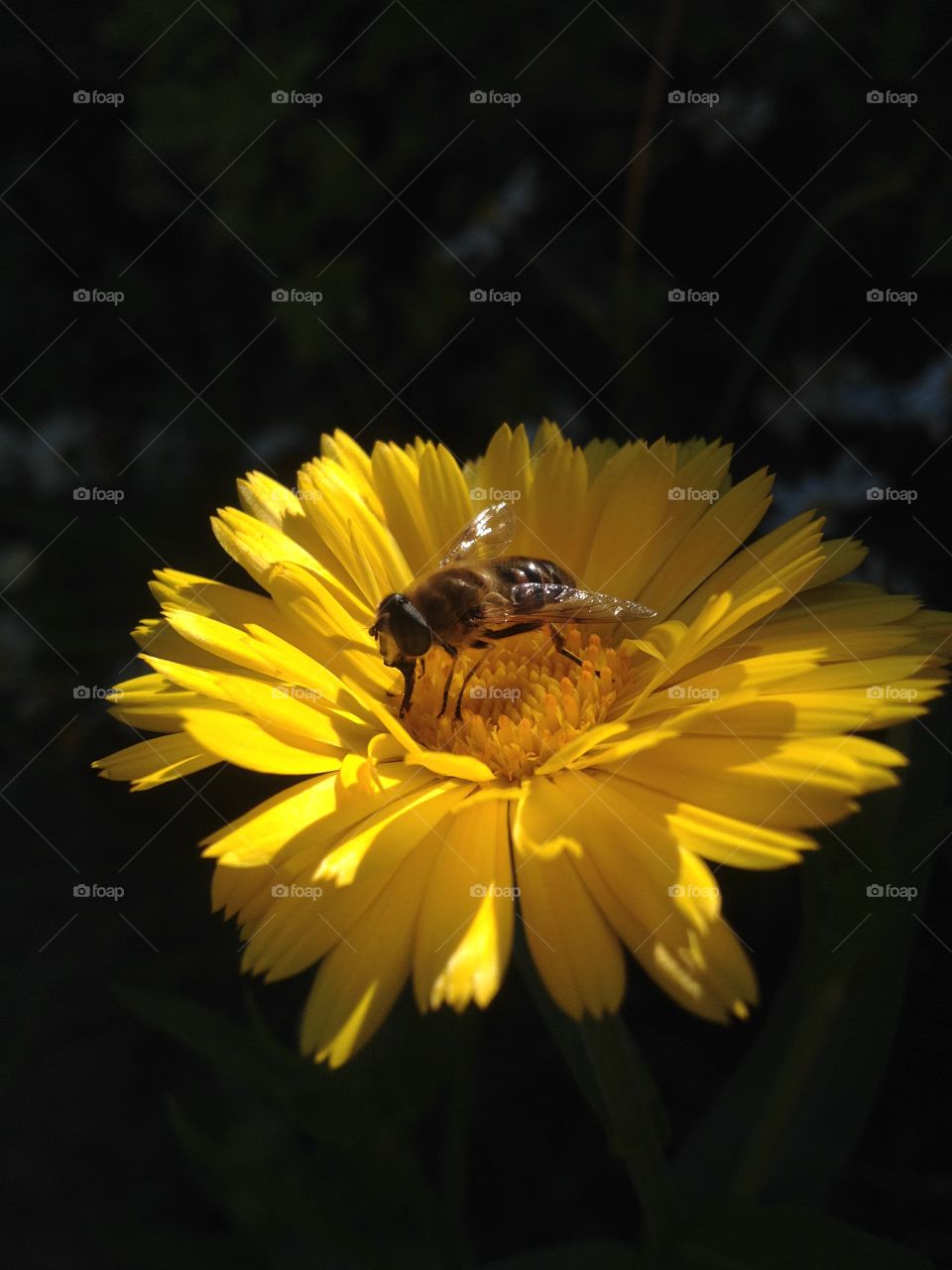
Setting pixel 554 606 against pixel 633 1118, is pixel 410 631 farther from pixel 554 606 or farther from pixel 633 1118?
pixel 633 1118

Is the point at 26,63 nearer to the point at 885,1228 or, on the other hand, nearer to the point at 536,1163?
the point at 536,1163

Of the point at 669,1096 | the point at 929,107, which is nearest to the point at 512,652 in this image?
the point at 669,1096

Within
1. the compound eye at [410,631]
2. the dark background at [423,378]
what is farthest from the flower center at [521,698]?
the dark background at [423,378]

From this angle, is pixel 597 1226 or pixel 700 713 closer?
pixel 700 713

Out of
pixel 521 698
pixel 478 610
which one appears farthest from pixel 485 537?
pixel 521 698

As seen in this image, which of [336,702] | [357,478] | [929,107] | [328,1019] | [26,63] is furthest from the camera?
[26,63]
